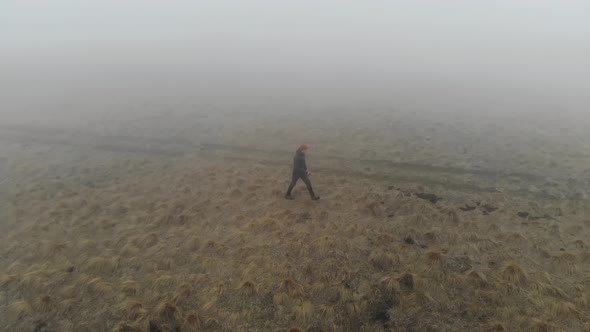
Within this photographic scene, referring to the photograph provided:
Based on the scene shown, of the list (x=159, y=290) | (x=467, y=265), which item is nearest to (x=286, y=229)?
(x=159, y=290)

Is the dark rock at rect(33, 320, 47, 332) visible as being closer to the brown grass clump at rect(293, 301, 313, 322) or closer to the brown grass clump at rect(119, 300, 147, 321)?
the brown grass clump at rect(119, 300, 147, 321)

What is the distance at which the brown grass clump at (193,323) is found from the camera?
890cm

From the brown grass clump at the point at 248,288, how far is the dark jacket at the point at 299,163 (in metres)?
6.36

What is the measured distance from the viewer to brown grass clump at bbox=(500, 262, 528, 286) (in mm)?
10047

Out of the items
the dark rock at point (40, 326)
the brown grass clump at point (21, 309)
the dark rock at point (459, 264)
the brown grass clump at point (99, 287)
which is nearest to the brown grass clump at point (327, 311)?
the dark rock at point (459, 264)

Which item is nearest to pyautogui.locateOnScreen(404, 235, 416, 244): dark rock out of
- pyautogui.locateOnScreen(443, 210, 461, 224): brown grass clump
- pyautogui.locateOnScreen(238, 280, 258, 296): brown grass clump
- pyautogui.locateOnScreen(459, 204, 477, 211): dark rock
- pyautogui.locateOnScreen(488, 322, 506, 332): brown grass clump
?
pyautogui.locateOnScreen(443, 210, 461, 224): brown grass clump

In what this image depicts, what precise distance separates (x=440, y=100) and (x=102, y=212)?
36.4 metres

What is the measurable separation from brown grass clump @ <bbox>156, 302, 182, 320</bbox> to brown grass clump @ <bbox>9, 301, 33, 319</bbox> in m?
3.82

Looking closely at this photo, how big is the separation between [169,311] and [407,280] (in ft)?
23.8

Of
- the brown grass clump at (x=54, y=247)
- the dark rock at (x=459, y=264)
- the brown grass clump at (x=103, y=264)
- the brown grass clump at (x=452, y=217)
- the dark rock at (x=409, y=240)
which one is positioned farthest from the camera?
the brown grass clump at (x=452, y=217)

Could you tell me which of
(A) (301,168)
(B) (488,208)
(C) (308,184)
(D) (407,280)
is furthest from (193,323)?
(B) (488,208)

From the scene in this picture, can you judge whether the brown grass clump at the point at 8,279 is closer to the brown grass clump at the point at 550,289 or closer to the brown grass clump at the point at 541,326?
the brown grass clump at the point at 541,326

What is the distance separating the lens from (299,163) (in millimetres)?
15281

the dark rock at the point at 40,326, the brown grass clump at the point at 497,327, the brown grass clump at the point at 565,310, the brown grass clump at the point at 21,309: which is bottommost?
the dark rock at the point at 40,326
